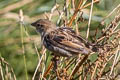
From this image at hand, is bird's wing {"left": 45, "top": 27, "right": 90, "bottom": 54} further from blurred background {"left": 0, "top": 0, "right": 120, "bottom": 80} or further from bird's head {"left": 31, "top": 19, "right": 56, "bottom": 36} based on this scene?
blurred background {"left": 0, "top": 0, "right": 120, "bottom": 80}

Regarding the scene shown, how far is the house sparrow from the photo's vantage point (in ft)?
13.3

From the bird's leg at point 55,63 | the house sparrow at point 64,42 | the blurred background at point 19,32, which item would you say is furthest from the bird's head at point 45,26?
the blurred background at point 19,32

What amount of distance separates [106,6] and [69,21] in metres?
0.85

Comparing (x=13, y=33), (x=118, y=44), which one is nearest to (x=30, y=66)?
(x=13, y=33)

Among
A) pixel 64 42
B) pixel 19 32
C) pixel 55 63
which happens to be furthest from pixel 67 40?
pixel 19 32

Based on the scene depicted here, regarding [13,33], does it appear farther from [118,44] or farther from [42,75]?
[118,44]

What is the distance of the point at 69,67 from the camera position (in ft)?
13.2

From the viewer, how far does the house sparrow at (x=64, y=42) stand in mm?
4047

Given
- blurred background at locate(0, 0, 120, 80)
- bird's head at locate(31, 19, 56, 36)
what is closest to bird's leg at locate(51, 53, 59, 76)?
bird's head at locate(31, 19, 56, 36)

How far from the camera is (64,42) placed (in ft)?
13.9

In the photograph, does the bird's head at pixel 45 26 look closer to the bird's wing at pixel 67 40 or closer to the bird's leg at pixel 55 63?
the bird's wing at pixel 67 40

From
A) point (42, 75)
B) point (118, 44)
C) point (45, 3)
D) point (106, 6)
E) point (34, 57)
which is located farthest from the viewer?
point (45, 3)

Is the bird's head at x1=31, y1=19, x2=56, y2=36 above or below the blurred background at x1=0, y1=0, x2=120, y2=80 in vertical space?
above

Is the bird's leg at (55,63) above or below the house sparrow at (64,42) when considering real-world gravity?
below
